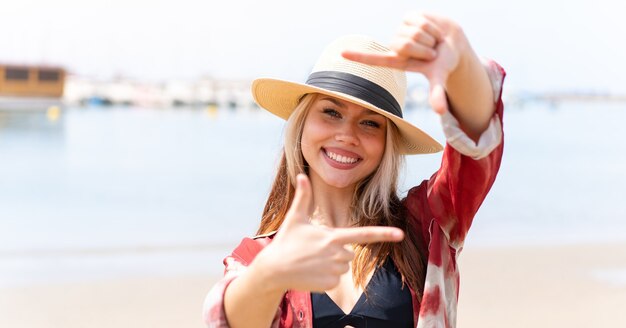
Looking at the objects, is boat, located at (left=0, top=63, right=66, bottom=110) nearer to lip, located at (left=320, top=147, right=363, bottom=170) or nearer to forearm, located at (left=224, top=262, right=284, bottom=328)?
lip, located at (left=320, top=147, right=363, bottom=170)

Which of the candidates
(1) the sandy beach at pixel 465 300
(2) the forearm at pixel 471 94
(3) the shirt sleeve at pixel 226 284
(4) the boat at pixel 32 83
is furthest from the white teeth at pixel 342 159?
(4) the boat at pixel 32 83

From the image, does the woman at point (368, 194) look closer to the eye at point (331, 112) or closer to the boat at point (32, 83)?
the eye at point (331, 112)

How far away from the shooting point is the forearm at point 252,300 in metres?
1.71

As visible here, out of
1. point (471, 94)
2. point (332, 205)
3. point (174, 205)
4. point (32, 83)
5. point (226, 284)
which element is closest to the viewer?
point (471, 94)

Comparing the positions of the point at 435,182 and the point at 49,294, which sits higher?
the point at 435,182

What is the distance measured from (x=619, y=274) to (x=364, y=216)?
5.96 meters

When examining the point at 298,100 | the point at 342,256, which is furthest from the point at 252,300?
the point at 298,100

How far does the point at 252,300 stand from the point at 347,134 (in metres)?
0.62

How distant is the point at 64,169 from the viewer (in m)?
16.8

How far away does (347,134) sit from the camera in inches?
87.4

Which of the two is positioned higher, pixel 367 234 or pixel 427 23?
pixel 427 23

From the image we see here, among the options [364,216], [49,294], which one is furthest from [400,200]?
[49,294]

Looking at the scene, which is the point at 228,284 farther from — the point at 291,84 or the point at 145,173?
the point at 145,173

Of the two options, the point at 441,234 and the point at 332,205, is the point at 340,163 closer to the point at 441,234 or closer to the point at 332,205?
the point at 332,205
